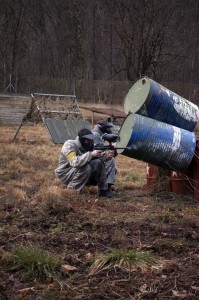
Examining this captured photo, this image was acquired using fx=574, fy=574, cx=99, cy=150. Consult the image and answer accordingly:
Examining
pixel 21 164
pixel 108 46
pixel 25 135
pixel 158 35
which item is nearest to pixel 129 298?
pixel 21 164

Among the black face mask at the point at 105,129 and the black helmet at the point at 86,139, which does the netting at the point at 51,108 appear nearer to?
the black face mask at the point at 105,129

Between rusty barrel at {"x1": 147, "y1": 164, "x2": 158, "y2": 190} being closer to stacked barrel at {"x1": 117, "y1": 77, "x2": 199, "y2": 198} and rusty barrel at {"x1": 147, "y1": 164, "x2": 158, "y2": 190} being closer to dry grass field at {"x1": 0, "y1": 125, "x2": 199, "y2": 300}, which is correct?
dry grass field at {"x1": 0, "y1": 125, "x2": 199, "y2": 300}

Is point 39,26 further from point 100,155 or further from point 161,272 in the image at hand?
point 161,272

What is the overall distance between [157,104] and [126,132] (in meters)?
0.64

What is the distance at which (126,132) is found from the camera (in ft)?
22.4

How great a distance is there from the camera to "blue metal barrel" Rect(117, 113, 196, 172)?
672cm

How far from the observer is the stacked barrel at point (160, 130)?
676 centimetres

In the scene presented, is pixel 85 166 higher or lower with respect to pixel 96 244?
lower

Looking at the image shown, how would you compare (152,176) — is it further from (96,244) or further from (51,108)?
(51,108)

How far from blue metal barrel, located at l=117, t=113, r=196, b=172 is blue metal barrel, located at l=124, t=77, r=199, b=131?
25 cm

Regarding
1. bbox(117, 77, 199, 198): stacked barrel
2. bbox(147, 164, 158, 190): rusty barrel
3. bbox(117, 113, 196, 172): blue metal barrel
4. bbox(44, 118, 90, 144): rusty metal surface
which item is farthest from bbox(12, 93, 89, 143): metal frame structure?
bbox(117, 113, 196, 172): blue metal barrel

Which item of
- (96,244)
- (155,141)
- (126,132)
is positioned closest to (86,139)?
(126,132)

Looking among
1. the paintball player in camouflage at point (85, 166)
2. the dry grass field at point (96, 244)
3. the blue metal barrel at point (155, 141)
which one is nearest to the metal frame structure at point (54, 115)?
the dry grass field at point (96, 244)

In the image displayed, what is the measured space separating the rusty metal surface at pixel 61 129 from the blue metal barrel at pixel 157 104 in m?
6.64
